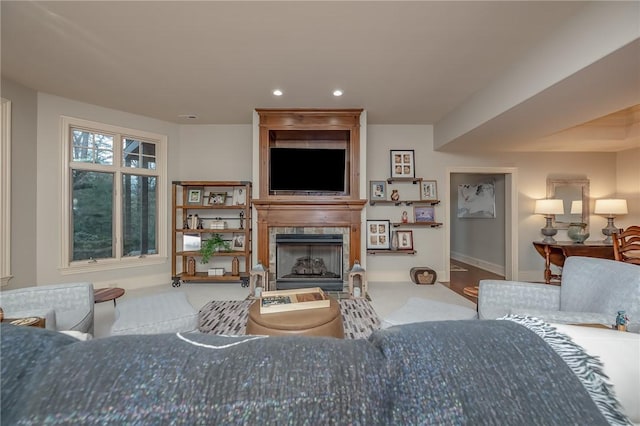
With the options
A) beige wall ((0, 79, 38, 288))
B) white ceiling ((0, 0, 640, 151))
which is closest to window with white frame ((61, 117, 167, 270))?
beige wall ((0, 79, 38, 288))

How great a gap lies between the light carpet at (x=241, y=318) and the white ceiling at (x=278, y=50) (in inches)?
99.8

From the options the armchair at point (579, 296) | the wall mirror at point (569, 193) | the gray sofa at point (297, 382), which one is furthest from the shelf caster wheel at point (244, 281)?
the wall mirror at point (569, 193)

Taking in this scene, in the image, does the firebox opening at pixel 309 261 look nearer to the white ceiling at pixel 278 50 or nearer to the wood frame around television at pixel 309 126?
the wood frame around television at pixel 309 126

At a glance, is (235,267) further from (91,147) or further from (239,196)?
(91,147)

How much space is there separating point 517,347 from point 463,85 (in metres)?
3.27

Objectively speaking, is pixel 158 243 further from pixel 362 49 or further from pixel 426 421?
pixel 426 421

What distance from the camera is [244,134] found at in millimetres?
4344

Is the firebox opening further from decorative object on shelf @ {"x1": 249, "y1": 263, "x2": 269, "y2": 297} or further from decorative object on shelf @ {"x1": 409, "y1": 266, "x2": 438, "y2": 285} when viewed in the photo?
decorative object on shelf @ {"x1": 409, "y1": 266, "x2": 438, "y2": 285}

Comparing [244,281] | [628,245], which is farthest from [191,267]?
[628,245]

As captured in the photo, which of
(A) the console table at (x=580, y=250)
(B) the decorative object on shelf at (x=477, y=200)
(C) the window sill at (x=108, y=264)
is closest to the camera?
(C) the window sill at (x=108, y=264)

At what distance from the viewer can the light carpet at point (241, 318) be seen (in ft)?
8.14

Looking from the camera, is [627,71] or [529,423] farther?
A: [627,71]

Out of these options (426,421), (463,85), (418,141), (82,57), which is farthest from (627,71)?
(82,57)

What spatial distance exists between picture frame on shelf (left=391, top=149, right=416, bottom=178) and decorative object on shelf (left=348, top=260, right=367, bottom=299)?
168 centimetres
